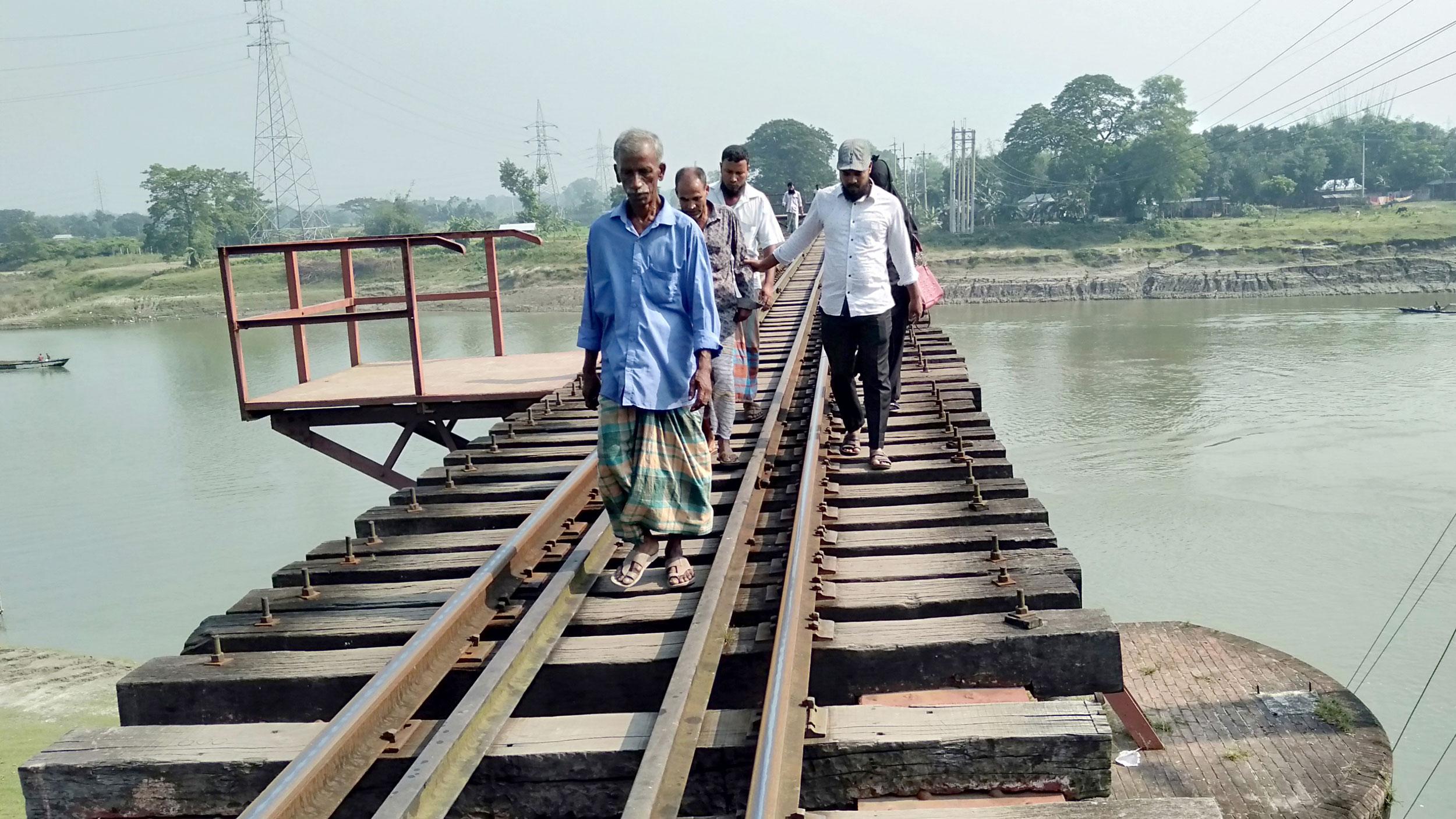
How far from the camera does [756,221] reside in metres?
7.15

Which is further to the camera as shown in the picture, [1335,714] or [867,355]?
[1335,714]

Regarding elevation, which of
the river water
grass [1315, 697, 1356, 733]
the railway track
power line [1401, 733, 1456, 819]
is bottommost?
power line [1401, 733, 1456, 819]

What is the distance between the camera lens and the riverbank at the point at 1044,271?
5453 centimetres

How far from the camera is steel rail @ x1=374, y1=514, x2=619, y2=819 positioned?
111 inches

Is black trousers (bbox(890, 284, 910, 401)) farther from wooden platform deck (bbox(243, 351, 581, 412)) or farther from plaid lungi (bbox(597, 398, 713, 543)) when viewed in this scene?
wooden platform deck (bbox(243, 351, 581, 412))

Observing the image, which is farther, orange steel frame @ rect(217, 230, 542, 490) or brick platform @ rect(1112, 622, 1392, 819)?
orange steel frame @ rect(217, 230, 542, 490)

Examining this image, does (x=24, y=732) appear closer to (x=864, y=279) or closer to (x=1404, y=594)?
(x=864, y=279)

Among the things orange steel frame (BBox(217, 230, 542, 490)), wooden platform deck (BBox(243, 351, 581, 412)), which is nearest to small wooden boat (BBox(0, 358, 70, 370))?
wooden platform deck (BBox(243, 351, 581, 412))

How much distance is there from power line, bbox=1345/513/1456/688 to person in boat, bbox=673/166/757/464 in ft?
30.2

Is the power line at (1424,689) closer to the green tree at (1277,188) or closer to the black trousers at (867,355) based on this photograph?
the black trousers at (867,355)

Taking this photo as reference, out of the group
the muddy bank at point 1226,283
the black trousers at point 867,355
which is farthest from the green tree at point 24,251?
the black trousers at point 867,355

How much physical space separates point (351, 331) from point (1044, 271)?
50488mm

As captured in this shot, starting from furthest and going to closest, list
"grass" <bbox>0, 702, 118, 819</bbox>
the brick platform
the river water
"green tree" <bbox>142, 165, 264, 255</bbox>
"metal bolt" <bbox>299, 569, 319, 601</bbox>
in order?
"green tree" <bbox>142, 165, 264, 255</bbox> < the river water < "grass" <bbox>0, 702, 118, 819</bbox> < the brick platform < "metal bolt" <bbox>299, 569, 319, 601</bbox>

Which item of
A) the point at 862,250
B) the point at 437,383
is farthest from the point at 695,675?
the point at 437,383
